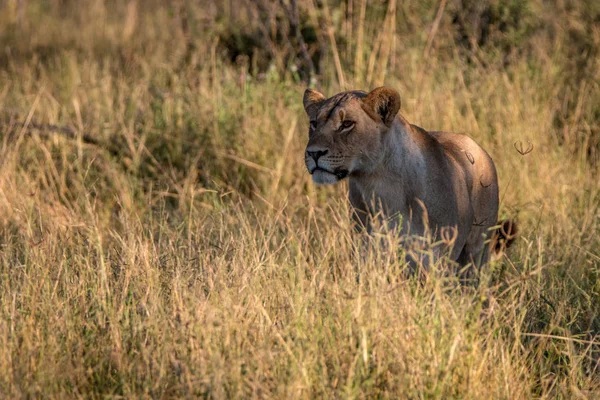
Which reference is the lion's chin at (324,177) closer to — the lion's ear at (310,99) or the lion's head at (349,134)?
the lion's head at (349,134)

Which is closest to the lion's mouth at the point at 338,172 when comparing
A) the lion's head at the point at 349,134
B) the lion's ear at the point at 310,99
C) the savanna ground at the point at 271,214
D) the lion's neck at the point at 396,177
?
the lion's head at the point at 349,134

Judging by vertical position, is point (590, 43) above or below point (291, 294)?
above

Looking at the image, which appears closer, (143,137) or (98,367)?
(98,367)

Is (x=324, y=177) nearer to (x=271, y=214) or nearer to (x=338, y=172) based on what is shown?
(x=338, y=172)


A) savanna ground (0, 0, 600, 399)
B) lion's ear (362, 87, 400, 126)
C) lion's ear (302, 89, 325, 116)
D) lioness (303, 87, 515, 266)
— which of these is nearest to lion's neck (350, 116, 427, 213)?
lioness (303, 87, 515, 266)

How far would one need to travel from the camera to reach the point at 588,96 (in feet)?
23.9

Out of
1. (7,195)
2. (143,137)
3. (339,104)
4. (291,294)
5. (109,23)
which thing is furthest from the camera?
(109,23)

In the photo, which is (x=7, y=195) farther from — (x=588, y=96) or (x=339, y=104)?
Result: (x=588, y=96)

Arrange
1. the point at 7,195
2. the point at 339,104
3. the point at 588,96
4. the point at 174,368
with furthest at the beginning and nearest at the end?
the point at 588,96
the point at 7,195
the point at 339,104
the point at 174,368

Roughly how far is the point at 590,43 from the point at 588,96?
778mm

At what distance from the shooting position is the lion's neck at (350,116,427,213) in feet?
14.9

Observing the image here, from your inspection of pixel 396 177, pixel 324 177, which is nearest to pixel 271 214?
pixel 396 177

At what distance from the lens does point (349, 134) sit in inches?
173

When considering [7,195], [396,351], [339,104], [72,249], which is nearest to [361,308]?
[396,351]
